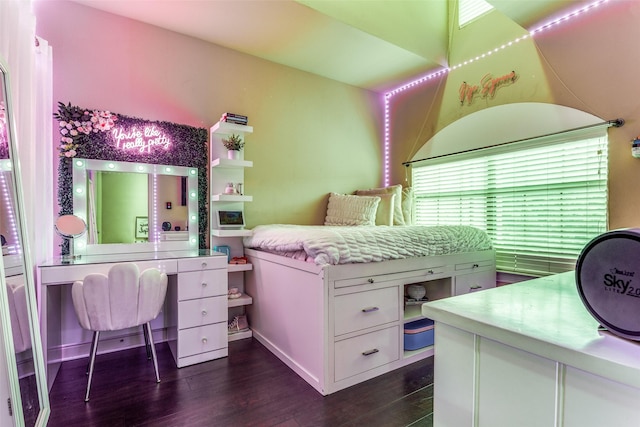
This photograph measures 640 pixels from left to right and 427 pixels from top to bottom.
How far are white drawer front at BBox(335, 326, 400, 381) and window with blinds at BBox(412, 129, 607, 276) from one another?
4.65 ft

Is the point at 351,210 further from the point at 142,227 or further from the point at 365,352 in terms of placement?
the point at 142,227

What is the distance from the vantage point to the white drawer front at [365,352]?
182 cm

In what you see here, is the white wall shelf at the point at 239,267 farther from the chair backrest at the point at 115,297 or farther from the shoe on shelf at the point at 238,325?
the chair backrest at the point at 115,297

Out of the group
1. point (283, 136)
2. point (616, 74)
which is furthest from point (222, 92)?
point (616, 74)

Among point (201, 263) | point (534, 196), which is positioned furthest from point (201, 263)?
point (534, 196)

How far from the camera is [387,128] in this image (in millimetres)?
3889

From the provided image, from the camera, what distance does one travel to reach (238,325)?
8.78 ft

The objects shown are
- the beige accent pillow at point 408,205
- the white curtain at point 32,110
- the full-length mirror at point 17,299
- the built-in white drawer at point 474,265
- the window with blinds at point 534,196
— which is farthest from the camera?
the beige accent pillow at point 408,205

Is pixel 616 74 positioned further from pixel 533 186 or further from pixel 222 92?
pixel 222 92

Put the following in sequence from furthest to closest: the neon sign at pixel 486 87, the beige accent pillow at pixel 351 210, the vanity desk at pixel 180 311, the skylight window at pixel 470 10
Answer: the beige accent pillow at pixel 351 210, the skylight window at pixel 470 10, the neon sign at pixel 486 87, the vanity desk at pixel 180 311

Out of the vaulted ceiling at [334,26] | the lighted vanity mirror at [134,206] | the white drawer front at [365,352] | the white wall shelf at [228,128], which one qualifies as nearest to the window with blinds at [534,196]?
the vaulted ceiling at [334,26]

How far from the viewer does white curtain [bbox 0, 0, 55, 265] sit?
4.80 ft

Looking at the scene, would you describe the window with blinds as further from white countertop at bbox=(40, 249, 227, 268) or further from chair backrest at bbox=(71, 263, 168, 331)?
chair backrest at bbox=(71, 263, 168, 331)

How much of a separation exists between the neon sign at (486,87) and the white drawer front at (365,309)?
2.08 metres
